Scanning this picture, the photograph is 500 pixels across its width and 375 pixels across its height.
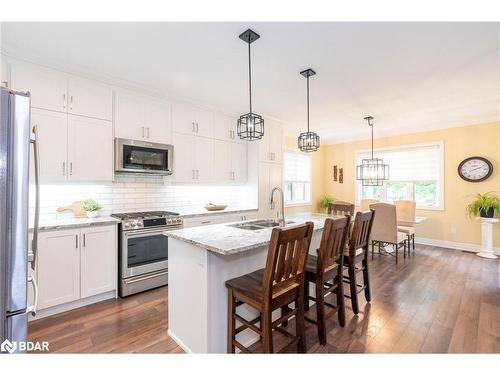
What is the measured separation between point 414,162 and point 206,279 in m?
5.66

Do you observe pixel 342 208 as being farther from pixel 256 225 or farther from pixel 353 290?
pixel 256 225

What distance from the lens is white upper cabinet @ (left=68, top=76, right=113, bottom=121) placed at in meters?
2.78

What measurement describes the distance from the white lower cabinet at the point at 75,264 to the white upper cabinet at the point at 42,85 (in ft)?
4.39

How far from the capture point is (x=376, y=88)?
330cm

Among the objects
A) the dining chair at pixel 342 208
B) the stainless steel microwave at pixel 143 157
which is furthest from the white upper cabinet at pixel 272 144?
the stainless steel microwave at pixel 143 157

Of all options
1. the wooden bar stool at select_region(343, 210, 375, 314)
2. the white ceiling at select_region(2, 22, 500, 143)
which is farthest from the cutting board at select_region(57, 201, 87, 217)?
the wooden bar stool at select_region(343, 210, 375, 314)

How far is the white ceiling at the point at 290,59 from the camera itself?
2.06 metres

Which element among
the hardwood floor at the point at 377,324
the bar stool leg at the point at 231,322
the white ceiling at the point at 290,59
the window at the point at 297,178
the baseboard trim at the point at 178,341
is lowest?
the hardwood floor at the point at 377,324

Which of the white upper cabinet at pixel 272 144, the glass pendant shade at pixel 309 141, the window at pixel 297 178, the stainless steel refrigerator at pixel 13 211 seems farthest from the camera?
the window at pixel 297 178

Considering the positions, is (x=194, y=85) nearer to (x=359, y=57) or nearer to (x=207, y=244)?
(x=359, y=57)

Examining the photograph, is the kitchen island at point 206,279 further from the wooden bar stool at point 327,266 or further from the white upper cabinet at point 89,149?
the white upper cabinet at point 89,149

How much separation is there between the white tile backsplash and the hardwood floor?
1.20 metres
